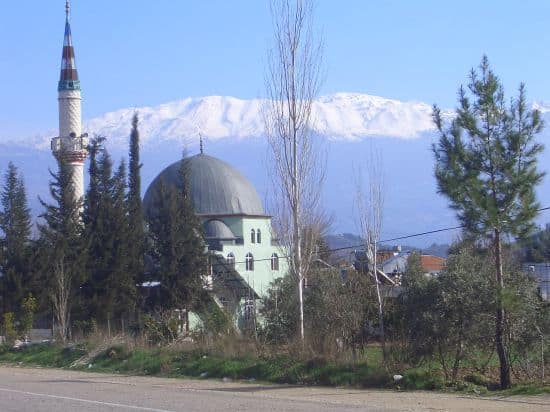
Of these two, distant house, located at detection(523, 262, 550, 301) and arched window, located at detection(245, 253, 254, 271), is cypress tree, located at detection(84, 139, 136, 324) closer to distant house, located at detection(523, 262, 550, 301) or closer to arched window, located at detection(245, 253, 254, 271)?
arched window, located at detection(245, 253, 254, 271)

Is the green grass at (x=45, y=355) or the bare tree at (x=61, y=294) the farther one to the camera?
the bare tree at (x=61, y=294)

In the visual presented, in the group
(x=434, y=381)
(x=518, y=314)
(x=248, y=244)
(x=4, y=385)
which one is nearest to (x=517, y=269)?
(x=518, y=314)

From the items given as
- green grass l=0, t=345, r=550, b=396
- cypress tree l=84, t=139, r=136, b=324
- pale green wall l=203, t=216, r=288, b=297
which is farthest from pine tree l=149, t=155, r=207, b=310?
green grass l=0, t=345, r=550, b=396

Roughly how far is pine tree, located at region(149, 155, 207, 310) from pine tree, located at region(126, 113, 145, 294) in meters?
0.88

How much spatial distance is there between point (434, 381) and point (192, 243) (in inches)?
1173

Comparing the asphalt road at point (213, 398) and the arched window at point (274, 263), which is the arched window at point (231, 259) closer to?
→ the arched window at point (274, 263)

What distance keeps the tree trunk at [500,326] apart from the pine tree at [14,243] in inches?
1136

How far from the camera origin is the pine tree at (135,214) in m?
45.5

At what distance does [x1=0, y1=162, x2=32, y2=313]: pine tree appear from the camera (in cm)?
4272

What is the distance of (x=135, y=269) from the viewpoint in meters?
45.4

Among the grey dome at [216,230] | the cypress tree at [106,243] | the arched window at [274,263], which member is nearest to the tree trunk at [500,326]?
the cypress tree at [106,243]

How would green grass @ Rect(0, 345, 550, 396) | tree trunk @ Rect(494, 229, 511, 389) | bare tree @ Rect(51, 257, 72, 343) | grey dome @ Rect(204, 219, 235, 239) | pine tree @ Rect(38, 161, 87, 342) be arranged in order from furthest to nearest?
grey dome @ Rect(204, 219, 235, 239), pine tree @ Rect(38, 161, 87, 342), bare tree @ Rect(51, 257, 72, 343), green grass @ Rect(0, 345, 550, 396), tree trunk @ Rect(494, 229, 511, 389)

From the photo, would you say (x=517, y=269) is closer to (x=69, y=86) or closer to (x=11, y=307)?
(x=11, y=307)

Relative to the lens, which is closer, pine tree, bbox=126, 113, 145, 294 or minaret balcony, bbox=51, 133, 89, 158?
pine tree, bbox=126, 113, 145, 294
